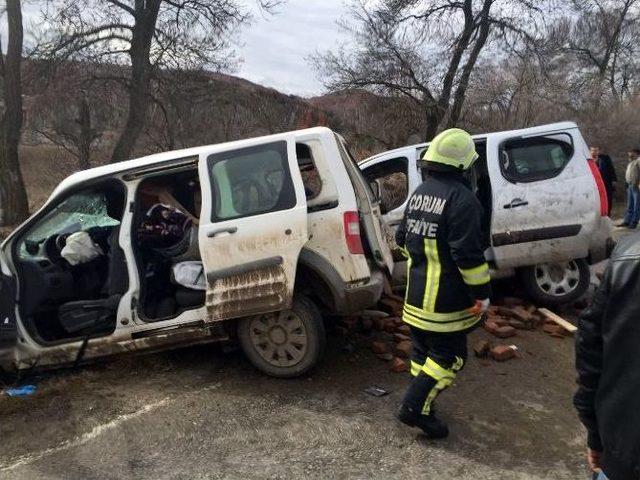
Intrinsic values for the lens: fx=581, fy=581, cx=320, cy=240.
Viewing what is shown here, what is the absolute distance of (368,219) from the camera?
180 inches

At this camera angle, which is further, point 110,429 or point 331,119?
point 331,119

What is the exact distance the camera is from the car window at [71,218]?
4570mm

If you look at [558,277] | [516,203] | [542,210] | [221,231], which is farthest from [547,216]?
[221,231]

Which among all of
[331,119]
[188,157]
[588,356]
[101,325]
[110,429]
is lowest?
[110,429]

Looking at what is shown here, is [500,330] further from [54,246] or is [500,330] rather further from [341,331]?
[54,246]

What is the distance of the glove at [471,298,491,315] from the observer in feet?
10.9

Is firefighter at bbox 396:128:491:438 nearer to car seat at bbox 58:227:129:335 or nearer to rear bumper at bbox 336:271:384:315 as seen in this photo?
rear bumper at bbox 336:271:384:315

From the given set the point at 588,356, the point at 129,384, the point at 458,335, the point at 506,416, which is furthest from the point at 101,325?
the point at 588,356

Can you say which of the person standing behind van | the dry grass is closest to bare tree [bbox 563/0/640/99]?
the person standing behind van

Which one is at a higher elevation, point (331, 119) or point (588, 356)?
point (331, 119)

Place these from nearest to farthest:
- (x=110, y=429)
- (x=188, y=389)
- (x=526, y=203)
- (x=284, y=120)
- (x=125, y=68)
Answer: (x=110, y=429) < (x=188, y=389) < (x=526, y=203) < (x=125, y=68) < (x=284, y=120)

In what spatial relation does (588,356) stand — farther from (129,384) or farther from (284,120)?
(284,120)

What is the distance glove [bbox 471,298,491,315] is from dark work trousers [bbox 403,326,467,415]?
0.55 feet

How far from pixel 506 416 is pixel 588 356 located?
2306mm
